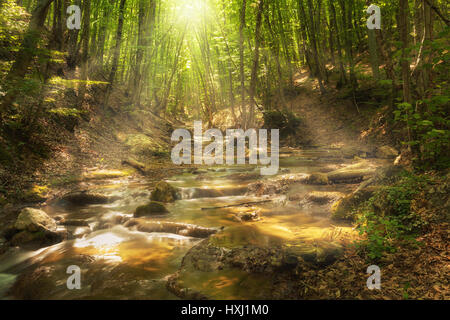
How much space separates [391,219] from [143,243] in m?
4.87

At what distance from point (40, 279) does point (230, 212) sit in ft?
14.7

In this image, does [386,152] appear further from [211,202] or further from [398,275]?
[398,275]

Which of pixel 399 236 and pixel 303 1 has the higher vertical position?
pixel 303 1

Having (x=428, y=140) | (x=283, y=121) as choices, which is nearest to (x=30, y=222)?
(x=428, y=140)

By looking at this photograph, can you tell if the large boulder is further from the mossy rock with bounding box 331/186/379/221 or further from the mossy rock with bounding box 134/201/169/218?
the mossy rock with bounding box 331/186/379/221

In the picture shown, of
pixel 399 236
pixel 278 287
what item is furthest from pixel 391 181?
pixel 278 287

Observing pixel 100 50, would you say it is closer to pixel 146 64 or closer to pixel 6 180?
pixel 146 64

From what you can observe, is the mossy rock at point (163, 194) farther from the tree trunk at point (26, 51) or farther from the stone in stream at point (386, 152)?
the stone in stream at point (386, 152)

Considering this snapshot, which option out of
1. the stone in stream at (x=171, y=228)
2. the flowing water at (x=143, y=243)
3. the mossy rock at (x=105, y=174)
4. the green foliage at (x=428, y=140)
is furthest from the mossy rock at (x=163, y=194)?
the green foliage at (x=428, y=140)

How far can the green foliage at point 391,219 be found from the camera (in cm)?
377

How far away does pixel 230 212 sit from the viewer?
24.0 feet

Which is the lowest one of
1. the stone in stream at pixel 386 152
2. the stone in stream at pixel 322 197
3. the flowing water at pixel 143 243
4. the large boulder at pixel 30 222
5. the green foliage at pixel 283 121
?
the flowing water at pixel 143 243

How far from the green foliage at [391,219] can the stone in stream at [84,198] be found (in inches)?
303

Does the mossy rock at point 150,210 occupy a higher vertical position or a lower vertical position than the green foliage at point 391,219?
lower
